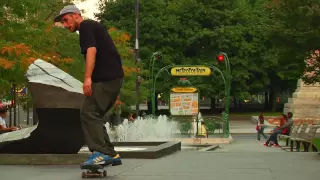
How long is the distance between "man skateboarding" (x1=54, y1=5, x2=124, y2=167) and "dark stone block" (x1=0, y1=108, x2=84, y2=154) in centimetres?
216

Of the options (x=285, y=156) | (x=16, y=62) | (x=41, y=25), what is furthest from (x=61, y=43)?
(x=285, y=156)

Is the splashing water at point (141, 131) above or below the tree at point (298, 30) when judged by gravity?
below

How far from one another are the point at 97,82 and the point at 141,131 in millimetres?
20287

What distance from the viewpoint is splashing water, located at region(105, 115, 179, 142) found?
25109mm

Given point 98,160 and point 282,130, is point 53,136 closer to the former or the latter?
point 98,160

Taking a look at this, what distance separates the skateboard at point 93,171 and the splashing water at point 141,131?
15.9 meters

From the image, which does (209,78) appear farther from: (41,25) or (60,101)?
(60,101)

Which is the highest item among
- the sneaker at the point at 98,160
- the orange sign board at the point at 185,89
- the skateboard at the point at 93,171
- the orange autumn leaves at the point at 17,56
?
the orange autumn leaves at the point at 17,56

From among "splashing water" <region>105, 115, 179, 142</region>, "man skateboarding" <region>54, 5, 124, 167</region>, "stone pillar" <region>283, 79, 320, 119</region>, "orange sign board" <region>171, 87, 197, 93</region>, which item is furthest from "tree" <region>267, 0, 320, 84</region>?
"stone pillar" <region>283, 79, 320, 119</region>

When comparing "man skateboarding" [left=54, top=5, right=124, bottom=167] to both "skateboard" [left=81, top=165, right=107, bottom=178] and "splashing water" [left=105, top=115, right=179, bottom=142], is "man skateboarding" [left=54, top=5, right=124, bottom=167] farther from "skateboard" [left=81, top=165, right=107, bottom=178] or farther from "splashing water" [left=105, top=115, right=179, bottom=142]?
"splashing water" [left=105, top=115, right=179, bottom=142]

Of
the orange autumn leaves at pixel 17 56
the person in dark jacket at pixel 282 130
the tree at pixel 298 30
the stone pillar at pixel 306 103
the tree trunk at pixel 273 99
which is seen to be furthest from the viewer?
the tree trunk at pixel 273 99

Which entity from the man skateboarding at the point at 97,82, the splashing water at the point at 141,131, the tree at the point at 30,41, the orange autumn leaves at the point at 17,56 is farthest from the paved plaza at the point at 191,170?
the splashing water at the point at 141,131

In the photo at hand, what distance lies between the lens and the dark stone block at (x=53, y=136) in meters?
10.1

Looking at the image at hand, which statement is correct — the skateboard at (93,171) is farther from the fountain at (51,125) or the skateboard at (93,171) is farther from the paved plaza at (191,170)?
the fountain at (51,125)
